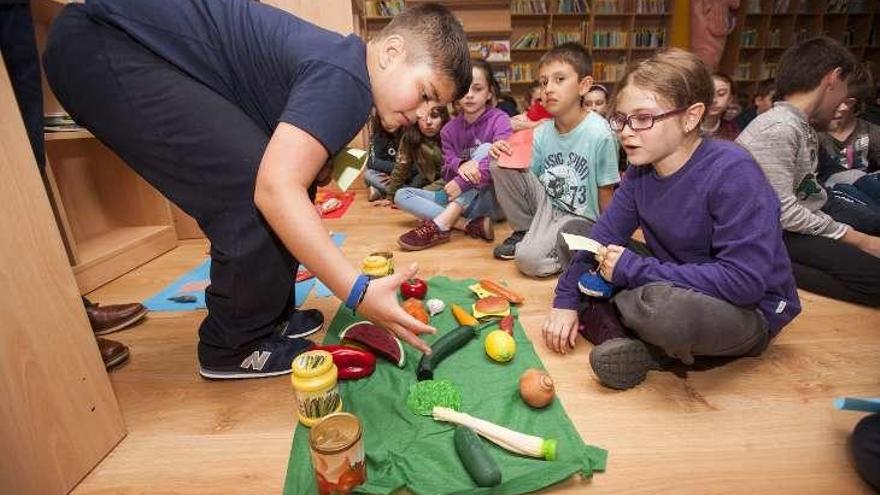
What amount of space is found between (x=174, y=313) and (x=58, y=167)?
3.28 feet

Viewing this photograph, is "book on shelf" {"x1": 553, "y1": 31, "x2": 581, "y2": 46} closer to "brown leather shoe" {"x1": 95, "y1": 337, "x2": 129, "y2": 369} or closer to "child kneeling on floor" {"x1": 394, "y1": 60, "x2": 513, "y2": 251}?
"child kneeling on floor" {"x1": 394, "y1": 60, "x2": 513, "y2": 251}

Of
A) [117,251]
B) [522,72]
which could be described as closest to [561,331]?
[117,251]

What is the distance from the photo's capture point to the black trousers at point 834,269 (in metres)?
1.15

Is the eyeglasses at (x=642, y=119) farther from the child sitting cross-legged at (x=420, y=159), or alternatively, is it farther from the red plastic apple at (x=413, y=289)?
the child sitting cross-legged at (x=420, y=159)

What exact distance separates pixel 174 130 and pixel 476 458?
31.4 inches

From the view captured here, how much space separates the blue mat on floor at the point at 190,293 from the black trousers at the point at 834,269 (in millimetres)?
1392

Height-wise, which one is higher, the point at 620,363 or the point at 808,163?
the point at 808,163

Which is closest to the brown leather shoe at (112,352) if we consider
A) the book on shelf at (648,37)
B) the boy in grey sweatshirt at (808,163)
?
the boy in grey sweatshirt at (808,163)

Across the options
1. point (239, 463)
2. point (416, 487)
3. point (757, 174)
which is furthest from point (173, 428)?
point (757, 174)

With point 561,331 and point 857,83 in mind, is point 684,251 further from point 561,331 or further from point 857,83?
point 857,83

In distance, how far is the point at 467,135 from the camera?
2.14m

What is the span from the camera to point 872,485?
25.5 inches

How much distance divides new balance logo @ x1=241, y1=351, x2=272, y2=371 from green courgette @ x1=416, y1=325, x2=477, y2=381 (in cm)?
35

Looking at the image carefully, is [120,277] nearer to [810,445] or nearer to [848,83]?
[810,445]
